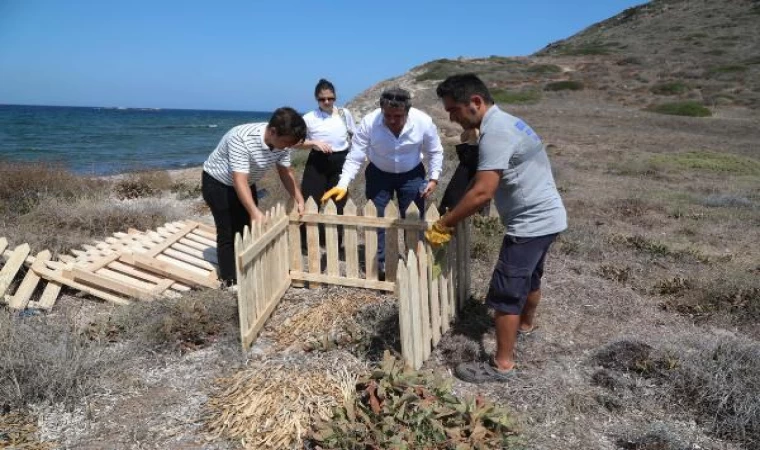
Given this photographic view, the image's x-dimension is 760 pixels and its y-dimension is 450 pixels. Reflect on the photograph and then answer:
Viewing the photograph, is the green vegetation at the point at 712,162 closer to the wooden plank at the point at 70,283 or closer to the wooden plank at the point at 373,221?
the wooden plank at the point at 373,221

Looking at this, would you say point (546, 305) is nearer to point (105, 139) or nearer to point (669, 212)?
point (669, 212)

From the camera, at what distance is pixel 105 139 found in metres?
32.3

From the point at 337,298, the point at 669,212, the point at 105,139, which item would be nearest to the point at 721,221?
the point at 669,212

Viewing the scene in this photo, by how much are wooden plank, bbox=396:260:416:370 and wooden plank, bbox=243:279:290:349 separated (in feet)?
3.86

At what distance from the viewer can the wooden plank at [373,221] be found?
4375mm

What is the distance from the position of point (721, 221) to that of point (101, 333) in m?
7.76

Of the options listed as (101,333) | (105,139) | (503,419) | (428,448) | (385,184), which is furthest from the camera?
(105,139)

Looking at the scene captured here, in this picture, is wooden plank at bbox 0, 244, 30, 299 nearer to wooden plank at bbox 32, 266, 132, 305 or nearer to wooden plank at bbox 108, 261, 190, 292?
wooden plank at bbox 32, 266, 132, 305

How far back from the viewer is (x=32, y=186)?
8180 millimetres

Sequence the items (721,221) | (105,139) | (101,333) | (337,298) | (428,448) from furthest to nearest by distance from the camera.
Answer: (105,139) < (721,221) < (337,298) < (101,333) < (428,448)

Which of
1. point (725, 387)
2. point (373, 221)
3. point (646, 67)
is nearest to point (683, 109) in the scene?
point (646, 67)

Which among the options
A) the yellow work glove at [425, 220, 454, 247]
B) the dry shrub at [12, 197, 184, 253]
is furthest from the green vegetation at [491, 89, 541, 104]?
the yellow work glove at [425, 220, 454, 247]

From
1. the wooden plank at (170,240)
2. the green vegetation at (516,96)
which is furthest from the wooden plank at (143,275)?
the green vegetation at (516,96)

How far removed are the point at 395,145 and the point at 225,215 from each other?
1643 mm
